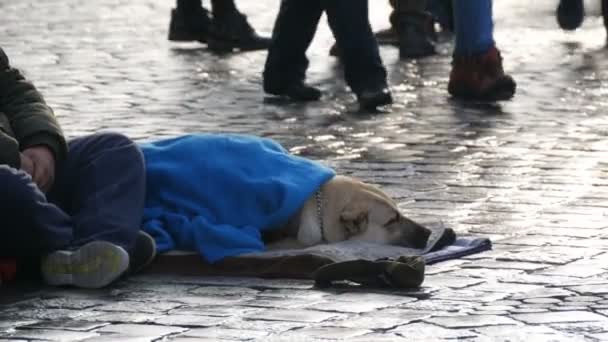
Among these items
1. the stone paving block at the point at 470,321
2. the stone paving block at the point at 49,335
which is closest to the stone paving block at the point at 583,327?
the stone paving block at the point at 470,321

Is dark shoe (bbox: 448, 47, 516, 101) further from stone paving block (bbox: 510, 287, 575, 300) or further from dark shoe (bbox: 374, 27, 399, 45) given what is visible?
stone paving block (bbox: 510, 287, 575, 300)

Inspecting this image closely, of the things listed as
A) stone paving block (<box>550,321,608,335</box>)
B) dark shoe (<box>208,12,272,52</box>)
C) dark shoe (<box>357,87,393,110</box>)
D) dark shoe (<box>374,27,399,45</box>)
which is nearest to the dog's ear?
stone paving block (<box>550,321,608,335</box>)

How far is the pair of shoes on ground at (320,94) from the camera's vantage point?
10.0m

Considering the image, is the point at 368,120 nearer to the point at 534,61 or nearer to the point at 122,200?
the point at 534,61

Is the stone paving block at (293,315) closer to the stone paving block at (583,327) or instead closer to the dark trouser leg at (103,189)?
the stone paving block at (583,327)

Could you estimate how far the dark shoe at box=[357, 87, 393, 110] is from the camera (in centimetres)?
1004

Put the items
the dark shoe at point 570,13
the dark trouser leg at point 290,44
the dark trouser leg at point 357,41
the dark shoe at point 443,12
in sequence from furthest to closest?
the dark shoe at point 570,13 < the dark shoe at point 443,12 < the dark trouser leg at point 290,44 < the dark trouser leg at point 357,41

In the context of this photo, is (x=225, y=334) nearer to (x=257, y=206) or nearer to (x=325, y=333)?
(x=325, y=333)

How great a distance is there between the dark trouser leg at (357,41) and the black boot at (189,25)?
10.7ft

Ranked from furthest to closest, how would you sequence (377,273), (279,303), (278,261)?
(278,261)
(377,273)
(279,303)

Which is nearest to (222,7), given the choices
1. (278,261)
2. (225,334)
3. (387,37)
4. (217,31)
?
(217,31)

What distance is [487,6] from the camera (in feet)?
34.3

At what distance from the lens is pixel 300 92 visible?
34.7 feet

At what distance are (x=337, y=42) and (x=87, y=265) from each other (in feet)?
15.2
